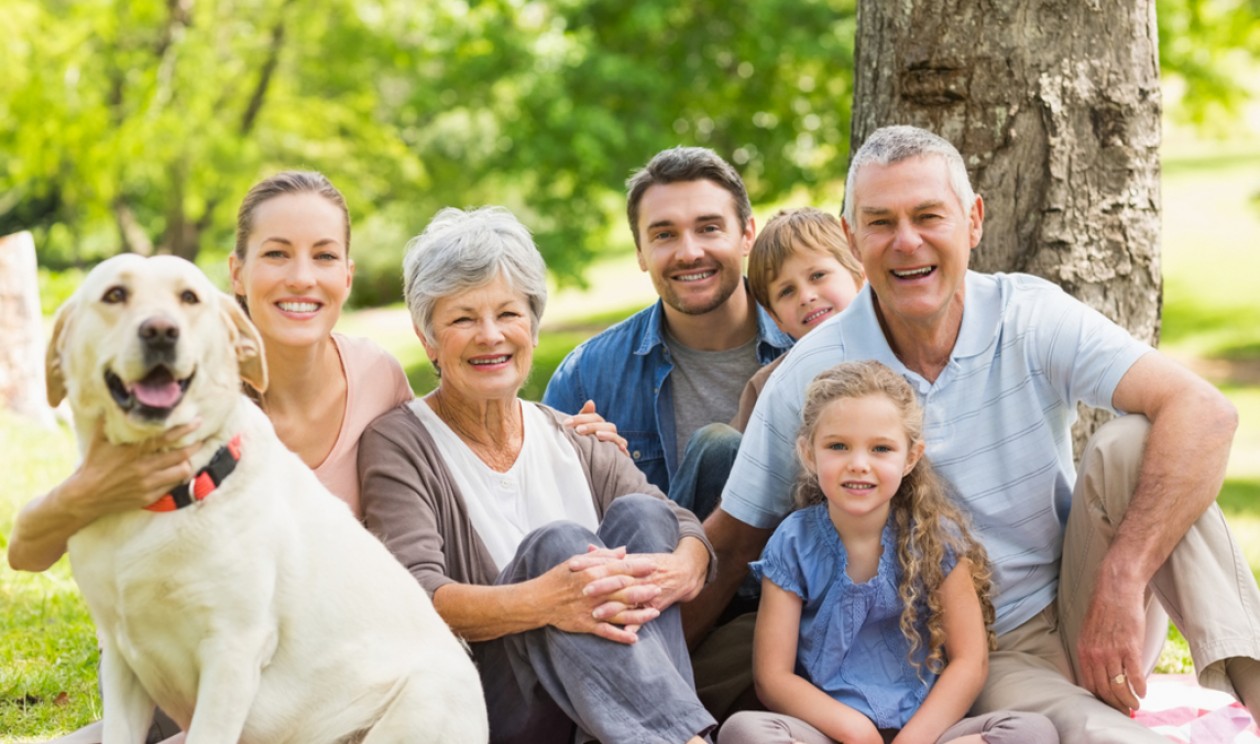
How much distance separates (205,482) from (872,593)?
174 cm

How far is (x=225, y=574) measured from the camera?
2557mm

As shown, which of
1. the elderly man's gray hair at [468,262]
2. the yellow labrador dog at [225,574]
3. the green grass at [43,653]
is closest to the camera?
the yellow labrador dog at [225,574]

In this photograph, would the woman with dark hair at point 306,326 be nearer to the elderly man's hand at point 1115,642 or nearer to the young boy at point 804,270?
the young boy at point 804,270

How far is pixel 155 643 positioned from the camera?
2.58 meters

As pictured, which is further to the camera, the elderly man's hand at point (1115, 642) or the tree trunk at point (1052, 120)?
the tree trunk at point (1052, 120)

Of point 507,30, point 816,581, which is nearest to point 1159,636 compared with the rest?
point 816,581

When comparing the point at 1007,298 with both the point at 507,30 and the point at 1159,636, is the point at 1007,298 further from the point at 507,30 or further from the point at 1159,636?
the point at 507,30

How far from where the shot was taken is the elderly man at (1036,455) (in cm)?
322

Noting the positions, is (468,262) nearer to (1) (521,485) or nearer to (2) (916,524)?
(1) (521,485)

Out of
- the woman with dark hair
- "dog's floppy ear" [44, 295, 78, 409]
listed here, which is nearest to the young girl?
the woman with dark hair

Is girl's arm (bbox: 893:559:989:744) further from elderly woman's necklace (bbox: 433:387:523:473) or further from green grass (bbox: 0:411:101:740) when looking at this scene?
green grass (bbox: 0:411:101:740)

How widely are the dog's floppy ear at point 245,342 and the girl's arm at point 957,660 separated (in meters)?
1.84

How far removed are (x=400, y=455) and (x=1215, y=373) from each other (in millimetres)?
17736

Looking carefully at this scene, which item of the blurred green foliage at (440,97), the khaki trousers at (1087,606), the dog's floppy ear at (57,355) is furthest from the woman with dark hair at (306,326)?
the blurred green foliage at (440,97)
